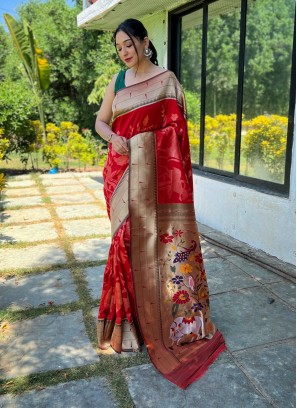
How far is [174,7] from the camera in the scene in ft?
17.3

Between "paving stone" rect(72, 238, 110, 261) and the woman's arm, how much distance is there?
185 centimetres

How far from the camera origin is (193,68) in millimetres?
6047

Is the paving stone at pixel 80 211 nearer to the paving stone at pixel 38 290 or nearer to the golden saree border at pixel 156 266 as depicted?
the paving stone at pixel 38 290

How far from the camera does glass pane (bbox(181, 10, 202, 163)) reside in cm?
548

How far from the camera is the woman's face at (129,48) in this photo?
7.00 ft

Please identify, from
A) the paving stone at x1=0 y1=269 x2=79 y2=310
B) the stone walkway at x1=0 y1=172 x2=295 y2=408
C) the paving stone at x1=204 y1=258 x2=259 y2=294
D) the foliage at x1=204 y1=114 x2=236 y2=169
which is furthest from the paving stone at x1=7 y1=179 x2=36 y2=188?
the paving stone at x1=204 y1=258 x2=259 y2=294

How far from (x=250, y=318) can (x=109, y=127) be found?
162 centimetres

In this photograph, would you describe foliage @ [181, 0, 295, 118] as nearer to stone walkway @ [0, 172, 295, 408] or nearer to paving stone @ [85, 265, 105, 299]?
stone walkway @ [0, 172, 295, 408]

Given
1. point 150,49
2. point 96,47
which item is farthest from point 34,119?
point 150,49

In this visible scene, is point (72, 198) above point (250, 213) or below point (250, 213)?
below

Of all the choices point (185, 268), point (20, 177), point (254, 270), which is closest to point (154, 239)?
point (185, 268)

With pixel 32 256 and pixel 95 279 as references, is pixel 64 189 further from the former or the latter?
pixel 95 279

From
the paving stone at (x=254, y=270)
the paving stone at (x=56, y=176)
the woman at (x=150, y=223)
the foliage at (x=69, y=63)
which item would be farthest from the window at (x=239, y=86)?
the foliage at (x=69, y=63)

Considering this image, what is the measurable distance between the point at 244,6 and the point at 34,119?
6591 mm
